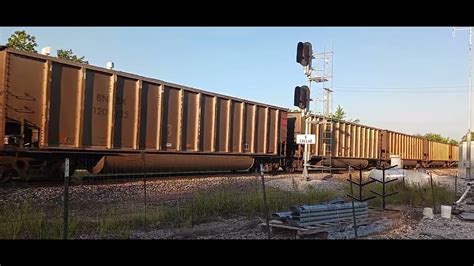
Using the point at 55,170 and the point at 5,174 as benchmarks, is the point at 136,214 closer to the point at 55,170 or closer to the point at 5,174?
the point at 5,174

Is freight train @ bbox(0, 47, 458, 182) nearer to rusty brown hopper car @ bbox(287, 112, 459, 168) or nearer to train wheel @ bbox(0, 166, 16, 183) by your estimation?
train wheel @ bbox(0, 166, 16, 183)

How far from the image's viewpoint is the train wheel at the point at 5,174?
40.2 feet

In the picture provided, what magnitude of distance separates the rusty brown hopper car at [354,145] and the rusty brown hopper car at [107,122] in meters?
5.15

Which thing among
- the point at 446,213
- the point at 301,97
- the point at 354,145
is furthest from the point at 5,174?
the point at 354,145

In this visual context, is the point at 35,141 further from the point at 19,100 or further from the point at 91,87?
the point at 91,87

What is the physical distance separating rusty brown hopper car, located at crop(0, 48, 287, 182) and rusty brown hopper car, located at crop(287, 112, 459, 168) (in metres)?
5.15

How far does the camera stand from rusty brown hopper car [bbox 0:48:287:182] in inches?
504

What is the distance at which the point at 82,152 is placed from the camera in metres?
14.6

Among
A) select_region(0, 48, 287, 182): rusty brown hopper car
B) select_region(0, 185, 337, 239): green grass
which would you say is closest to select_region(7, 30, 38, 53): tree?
select_region(0, 48, 287, 182): rusty brown hopper car

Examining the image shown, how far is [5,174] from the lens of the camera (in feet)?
40.8

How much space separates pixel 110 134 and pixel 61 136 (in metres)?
1.82

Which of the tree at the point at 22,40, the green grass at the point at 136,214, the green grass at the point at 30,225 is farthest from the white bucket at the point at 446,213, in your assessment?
the tree at the point at 22,40

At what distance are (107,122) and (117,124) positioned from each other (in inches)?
17.9
